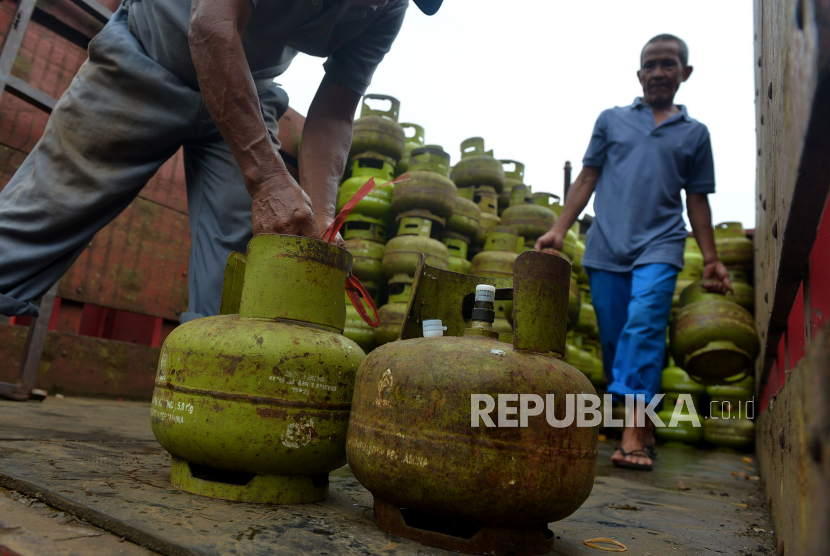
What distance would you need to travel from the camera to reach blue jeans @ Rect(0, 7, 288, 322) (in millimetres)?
1763

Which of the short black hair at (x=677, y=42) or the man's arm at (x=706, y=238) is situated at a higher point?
the short black hair at (x=677, y=42)

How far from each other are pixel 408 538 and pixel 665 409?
480 cm

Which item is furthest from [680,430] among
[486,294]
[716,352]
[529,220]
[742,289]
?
[486,294]

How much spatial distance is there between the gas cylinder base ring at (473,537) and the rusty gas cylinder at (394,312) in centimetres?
294

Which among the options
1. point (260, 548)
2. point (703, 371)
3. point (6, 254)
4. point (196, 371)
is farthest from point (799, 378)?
point (703, 371)

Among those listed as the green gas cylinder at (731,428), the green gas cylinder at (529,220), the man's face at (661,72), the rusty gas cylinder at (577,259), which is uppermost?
the man's face at (661,72)

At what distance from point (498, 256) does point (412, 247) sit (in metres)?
0.83

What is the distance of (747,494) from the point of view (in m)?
2.26

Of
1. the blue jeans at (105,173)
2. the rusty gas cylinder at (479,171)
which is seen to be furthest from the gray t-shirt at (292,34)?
the rusty gas cylinder at (479,171)

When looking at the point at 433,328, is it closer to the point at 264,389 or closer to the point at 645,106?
the point at 264,389

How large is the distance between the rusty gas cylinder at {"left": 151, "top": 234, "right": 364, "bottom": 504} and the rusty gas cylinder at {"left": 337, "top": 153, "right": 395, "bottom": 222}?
337 cm

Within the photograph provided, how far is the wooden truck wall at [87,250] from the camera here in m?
3.17

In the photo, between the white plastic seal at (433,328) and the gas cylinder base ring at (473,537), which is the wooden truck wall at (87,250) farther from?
the gas cylinder base ring at (473,537)

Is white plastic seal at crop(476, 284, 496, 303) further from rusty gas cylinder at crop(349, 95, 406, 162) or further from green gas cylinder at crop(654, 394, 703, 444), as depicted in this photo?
green gas cylinder at crop(654, 394, 703, 444)
